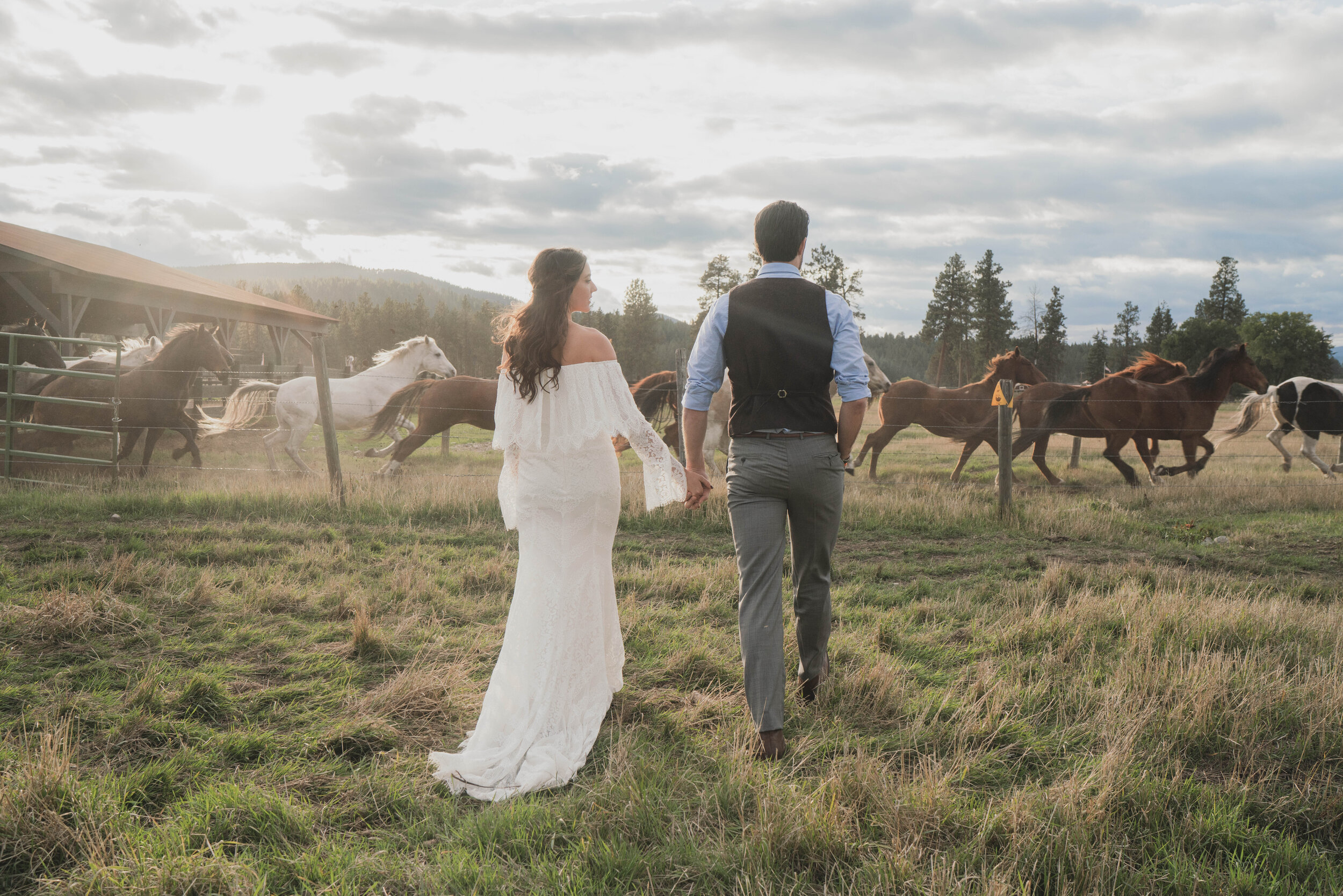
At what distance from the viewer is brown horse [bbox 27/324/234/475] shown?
1057cm

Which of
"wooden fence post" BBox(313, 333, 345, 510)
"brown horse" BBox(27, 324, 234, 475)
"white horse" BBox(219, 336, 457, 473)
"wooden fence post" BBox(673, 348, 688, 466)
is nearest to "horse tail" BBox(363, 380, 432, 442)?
"white horse" BBox(219, 336, 457, 473)

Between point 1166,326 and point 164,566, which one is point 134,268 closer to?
point 164,566

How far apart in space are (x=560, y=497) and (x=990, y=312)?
2579 inches

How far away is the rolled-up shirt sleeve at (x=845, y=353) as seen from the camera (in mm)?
2979

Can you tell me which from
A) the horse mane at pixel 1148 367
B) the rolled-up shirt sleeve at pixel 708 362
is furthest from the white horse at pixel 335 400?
the horse mane at pixel 1148 367

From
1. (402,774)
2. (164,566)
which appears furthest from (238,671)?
(164,566)

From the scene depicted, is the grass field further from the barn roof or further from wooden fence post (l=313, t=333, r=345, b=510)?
the barn roof

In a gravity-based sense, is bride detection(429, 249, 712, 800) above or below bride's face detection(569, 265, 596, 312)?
below

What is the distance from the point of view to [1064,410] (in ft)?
39.0

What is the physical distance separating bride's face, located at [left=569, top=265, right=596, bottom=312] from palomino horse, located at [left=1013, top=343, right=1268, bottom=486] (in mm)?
10206

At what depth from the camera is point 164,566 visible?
18.4 feet

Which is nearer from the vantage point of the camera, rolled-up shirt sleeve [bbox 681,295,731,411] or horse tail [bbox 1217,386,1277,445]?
rolled-up shirt sleeve [bbox 681,295,731,411]

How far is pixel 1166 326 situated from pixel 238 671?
9041 cm

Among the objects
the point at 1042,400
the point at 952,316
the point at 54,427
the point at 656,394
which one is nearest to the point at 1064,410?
the point at 1042,400
